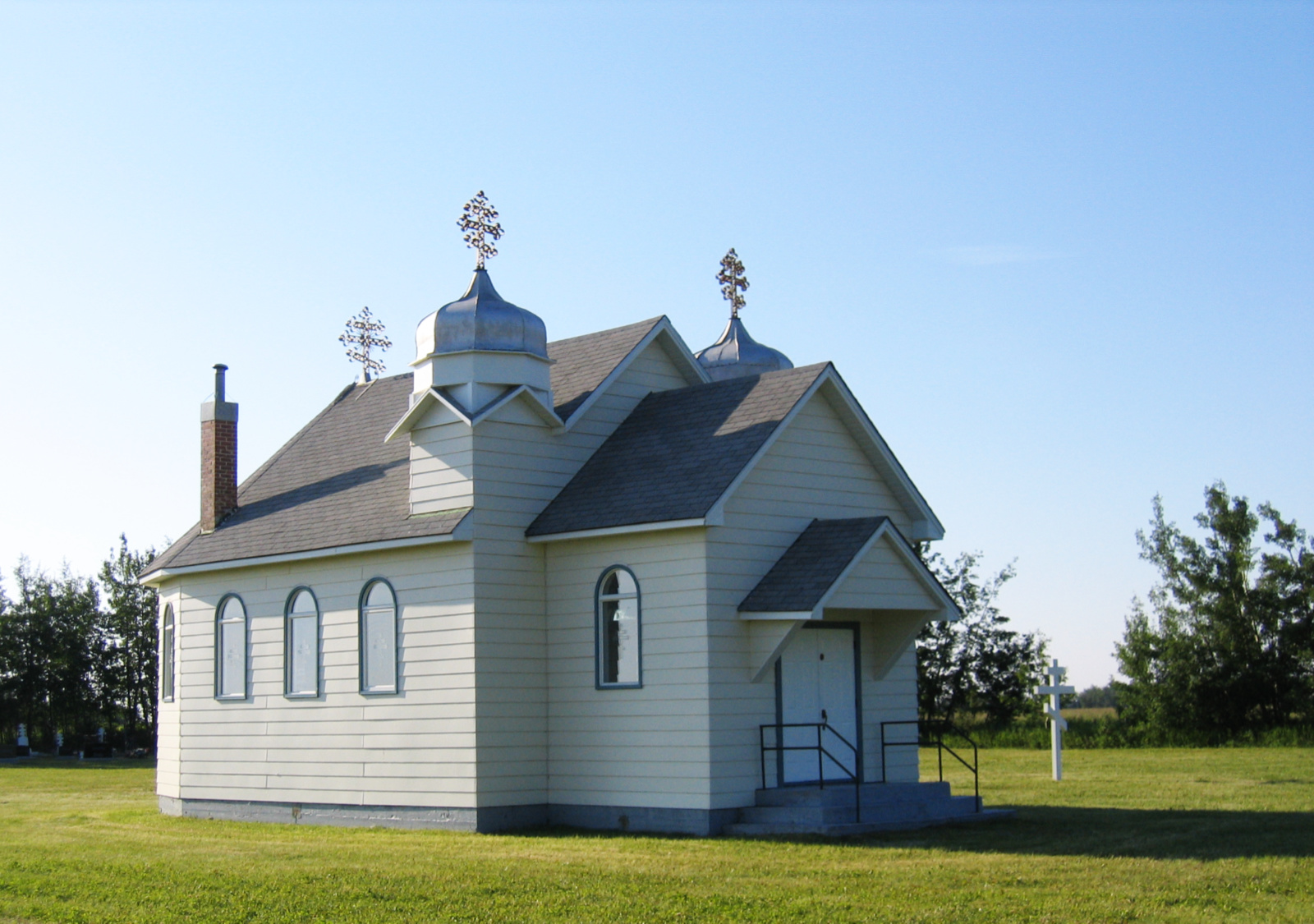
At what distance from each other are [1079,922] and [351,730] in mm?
12436

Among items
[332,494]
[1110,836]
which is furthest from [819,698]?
[332,494]

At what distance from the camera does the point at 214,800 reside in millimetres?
23766

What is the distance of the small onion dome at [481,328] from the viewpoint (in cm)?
2108

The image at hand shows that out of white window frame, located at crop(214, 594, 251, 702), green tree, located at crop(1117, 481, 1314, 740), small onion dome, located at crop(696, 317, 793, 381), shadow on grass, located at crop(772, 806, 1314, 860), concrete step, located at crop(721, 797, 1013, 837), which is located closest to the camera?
shadow on grass, located at crop(772, 806, 1314, 860)

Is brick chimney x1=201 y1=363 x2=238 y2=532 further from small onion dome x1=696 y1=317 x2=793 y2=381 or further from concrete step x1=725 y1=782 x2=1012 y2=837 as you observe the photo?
concrete step x1=725 y1=782 x2=1012 y2=837

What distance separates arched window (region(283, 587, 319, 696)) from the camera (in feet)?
73.6

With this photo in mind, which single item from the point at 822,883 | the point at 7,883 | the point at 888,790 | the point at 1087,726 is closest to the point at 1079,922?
the point at 822,883

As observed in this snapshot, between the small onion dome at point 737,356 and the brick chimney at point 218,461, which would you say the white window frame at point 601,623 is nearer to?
the small onion dome at point 737,356

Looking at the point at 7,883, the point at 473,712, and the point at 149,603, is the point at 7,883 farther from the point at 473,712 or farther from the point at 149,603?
the point at 149,603

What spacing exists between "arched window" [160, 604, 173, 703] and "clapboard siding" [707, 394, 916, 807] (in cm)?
1197

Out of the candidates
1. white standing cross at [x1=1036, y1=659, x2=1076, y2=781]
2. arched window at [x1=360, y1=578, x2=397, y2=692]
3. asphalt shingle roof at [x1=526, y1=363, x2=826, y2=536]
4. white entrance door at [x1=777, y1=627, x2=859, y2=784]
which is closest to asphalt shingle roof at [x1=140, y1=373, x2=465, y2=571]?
arched window at [x1=360, y1=578, x2=397, y2=692]

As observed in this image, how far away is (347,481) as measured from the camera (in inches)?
935

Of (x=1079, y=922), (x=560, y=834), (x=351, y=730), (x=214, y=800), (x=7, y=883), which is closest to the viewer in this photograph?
(x=1079, y=922)

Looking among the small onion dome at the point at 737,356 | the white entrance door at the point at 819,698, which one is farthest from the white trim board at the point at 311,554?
the small onion dome at the point at 737,356
